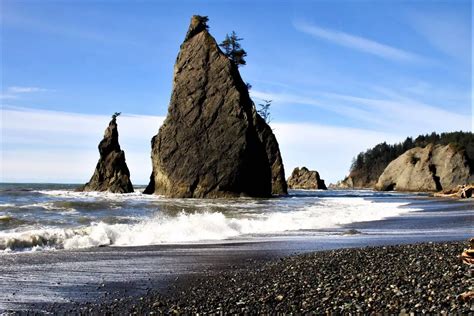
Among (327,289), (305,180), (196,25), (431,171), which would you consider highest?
(196,25)

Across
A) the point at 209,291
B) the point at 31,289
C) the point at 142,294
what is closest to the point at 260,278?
the point at 209,291

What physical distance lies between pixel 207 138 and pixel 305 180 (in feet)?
213

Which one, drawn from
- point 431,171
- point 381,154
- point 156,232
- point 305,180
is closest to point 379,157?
point 381,154

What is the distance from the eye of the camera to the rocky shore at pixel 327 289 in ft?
24.2

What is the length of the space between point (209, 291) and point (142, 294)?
3.61 ft

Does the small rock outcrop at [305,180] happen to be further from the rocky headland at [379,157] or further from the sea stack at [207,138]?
the sea stack at [207,138]

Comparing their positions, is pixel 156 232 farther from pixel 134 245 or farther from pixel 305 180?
pixel 305 180

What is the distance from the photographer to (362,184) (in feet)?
517

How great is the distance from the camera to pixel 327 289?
8.37 m

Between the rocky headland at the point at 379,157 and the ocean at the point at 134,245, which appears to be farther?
the rocky headland at the point at 379,157

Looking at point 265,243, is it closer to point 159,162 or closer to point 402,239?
point 402,239

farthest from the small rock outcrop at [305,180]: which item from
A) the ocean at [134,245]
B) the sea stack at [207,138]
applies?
the ocean at [134,245]

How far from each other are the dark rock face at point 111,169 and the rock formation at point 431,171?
50.5 meters

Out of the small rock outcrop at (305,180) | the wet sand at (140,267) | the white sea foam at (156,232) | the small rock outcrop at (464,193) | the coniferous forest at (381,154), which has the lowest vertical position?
the wet sand at (140,267)
